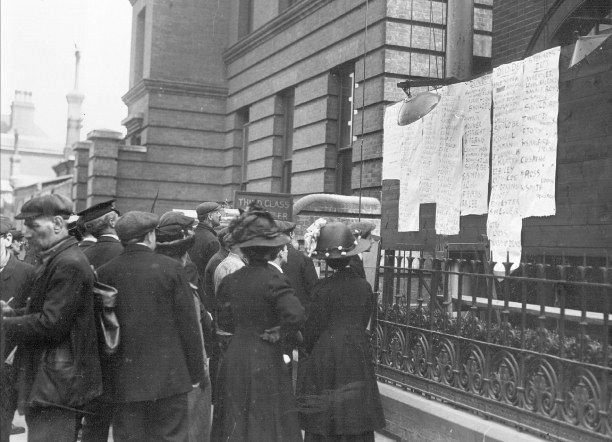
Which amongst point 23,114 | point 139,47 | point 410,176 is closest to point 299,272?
point 410,176

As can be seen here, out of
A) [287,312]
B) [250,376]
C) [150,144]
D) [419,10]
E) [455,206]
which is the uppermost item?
[419,10]

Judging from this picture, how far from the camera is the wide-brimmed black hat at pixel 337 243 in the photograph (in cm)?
525

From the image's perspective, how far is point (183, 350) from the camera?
4992mm

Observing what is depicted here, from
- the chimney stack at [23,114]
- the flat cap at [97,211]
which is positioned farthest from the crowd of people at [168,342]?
the chimney stack at [23,114]

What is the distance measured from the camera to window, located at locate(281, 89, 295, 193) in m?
17.1

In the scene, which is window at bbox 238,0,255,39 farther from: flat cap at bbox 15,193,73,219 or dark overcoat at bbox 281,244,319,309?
flat cap at bbox 15,193,73,219

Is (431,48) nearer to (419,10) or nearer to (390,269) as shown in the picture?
(419,10)

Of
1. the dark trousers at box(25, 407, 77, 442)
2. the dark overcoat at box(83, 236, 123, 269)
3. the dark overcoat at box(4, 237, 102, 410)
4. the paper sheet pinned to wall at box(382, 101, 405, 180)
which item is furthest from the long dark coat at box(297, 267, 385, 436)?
the paper sheet pinned to wall at box(382, 101, 405, 180)

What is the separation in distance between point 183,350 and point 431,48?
350 inches

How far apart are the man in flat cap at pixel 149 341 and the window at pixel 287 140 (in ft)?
39.9

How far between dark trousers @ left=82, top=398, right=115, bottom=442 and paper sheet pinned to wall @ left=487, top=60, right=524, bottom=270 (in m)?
3.86

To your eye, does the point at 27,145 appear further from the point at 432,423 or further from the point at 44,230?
the point at 44,230

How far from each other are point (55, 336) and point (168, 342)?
706 millimetres

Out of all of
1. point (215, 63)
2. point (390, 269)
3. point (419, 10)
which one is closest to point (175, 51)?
point (215, 63)
